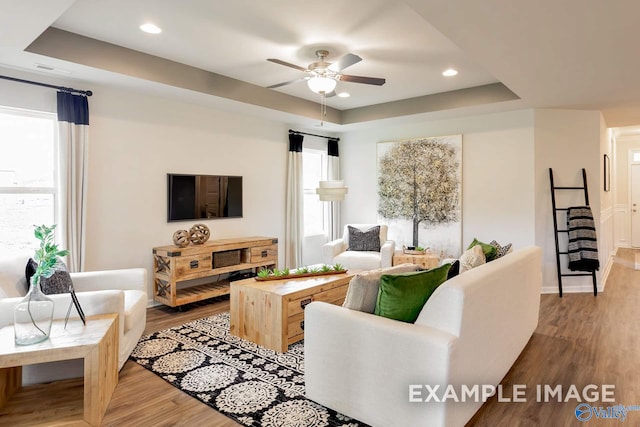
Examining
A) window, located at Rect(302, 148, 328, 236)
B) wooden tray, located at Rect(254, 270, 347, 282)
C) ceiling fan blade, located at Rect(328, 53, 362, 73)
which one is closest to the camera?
ceiling fan blade, located at Rect(328, 53, 362, 73)

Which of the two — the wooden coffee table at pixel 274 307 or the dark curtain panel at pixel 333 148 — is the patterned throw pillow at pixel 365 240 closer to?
the dark curtain panel at pixel 333 148

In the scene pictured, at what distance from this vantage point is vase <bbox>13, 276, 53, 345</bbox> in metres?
2.07

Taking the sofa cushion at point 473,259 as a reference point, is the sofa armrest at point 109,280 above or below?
below

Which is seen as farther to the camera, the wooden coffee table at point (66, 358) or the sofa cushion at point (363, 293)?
the sofa cushion at point (363, 293)

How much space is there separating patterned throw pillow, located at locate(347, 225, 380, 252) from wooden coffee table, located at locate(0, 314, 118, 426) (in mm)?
3848

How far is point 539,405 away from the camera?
2.41 m

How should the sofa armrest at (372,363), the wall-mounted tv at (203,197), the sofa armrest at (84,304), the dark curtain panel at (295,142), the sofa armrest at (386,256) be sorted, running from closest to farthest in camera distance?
the sofa armrest at (372,363) → the sofa armrest at (84,304) → the wall-mounted tv at (203,197) → the sofa armrest at (386,256) → the dark curtain panel at (295,142)

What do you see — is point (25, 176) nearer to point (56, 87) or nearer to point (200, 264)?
point (56, 87)

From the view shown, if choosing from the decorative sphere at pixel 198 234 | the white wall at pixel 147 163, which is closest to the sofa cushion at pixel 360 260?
the white wall at pixel 147 163

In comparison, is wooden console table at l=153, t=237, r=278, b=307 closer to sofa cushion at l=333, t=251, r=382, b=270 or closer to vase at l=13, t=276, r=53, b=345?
sofa cushion at l=333, t=251, r=382, b=270

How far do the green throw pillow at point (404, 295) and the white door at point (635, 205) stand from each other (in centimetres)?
938

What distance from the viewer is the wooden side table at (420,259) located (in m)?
5.09

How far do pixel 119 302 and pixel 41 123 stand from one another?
2.38 meters

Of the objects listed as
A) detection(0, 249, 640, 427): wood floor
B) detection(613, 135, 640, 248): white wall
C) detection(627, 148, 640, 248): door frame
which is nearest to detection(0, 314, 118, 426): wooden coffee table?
detection(0, 249, 640, 427): wood floor
